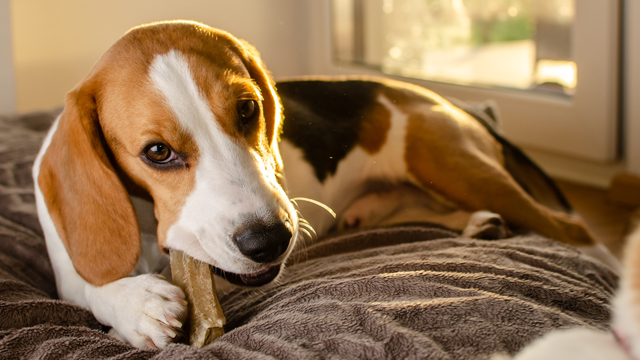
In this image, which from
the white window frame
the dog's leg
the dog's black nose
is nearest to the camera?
the dog's black nose

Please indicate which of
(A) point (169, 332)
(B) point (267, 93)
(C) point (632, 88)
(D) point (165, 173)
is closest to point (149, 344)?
(A) point (169, 332)

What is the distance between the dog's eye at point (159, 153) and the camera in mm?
1231

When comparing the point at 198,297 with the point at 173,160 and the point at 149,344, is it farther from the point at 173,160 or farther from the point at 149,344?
the point at 173,160

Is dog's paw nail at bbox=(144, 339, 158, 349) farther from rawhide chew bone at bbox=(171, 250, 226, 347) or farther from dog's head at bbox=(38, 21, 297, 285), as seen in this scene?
dog's head at bbox=(38, 21, 297, 285)

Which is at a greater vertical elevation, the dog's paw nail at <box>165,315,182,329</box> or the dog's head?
the dog's head

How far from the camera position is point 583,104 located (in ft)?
9.23

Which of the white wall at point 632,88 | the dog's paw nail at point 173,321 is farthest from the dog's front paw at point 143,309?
the white wall at point 632,88

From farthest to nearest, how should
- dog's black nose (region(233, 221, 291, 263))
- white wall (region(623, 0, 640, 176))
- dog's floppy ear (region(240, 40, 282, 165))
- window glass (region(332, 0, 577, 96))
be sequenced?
white wall (region(623, 0, 640, 176)) < window glass (region(332, 0, 577, 96)) < dog's floppy ear (region(240, 40, 282, 165)) < dog's black nose (region(233, 221, 291, 263))

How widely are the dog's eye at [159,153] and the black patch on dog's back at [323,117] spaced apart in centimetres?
38

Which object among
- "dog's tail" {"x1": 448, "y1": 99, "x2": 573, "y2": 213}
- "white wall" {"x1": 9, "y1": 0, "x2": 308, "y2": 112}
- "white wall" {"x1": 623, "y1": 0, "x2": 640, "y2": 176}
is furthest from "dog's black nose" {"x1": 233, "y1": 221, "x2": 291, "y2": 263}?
"white wall" {"x1": 623, "y1": 0, "x2": 640, "y2": 176}

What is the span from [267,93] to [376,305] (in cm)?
63

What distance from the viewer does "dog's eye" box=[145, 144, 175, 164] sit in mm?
1231

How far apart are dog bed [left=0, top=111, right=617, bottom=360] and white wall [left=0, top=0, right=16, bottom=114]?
0.47 metres

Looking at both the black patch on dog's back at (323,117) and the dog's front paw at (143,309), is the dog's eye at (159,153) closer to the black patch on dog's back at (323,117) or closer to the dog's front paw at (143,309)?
the dog's front paw at (143,309)
